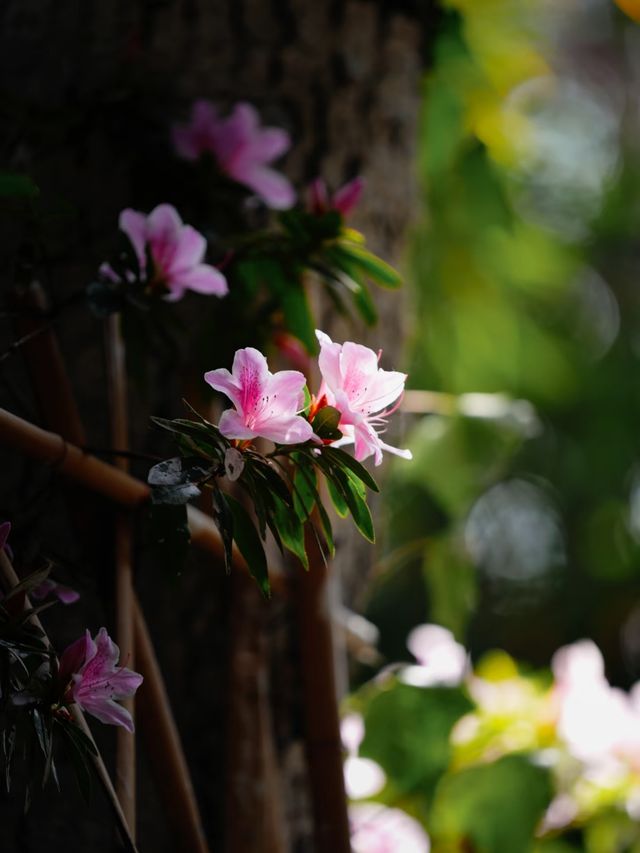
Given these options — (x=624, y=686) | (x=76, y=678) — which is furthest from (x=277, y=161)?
(x=624, y=686)

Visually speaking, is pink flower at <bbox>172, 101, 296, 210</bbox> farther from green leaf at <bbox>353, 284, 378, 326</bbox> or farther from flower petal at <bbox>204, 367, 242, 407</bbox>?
flower petal at <bbox>204, 367, 242, 407</bbox>

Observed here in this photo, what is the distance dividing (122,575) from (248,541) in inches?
5.6

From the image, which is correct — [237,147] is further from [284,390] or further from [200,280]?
[284,390]

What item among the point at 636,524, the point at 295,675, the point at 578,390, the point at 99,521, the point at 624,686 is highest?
the point at 99,521

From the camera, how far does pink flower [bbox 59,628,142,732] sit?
0.39m

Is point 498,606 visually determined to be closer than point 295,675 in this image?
No

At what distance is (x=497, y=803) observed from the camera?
68 centimetres

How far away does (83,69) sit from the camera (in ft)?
2.35

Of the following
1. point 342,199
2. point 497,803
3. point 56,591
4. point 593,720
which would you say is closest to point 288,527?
point 56,591

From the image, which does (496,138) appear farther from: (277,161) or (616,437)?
(616,437)

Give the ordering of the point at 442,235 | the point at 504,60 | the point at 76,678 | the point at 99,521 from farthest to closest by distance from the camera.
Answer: the point at 442,235
the point at 504,60
the point at 99,521
the point at 76,678

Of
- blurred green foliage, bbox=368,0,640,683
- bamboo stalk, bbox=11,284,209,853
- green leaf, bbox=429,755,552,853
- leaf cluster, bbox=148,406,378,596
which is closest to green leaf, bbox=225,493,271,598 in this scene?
leaf cluster, bbox=148,406,378,596

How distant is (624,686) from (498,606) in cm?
45

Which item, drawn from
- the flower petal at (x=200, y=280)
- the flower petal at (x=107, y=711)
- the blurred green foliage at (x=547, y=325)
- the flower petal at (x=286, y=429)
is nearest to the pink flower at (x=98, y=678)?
the flower petal at (x=107, y=711)
